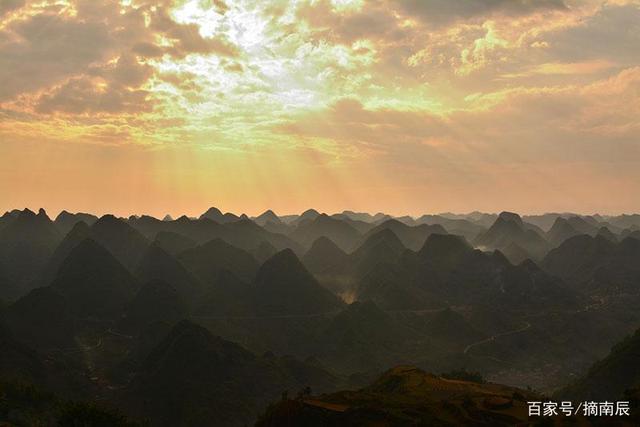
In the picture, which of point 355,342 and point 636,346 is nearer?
point 636,346

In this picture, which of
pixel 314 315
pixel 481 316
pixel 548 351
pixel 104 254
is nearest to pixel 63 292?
pixel 104 254

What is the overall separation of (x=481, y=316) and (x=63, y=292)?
397 ft

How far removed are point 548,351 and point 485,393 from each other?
88212mm

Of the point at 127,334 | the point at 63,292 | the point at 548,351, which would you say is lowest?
the point at 548,351

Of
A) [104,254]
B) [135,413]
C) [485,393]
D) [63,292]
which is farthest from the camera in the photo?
[104,254]

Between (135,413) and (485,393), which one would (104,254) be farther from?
(485,393)

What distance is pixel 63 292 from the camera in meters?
147

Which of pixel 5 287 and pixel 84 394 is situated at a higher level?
pixel 5 287

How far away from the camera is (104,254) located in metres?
163

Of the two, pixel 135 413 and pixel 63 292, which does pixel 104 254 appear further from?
pixel 135 413

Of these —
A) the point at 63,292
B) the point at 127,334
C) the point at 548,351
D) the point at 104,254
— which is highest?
the point at 104,254

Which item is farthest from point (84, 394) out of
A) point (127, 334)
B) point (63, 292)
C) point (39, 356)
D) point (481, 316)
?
point (481, 316)

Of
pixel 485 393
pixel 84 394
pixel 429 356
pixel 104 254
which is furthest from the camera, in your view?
pixel 104 254

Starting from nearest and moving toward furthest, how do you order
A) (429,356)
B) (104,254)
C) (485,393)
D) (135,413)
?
(485,393) < (135,413) < (429,356) < (104,254)
